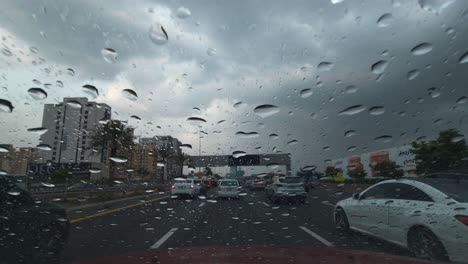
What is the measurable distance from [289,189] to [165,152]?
8.55 m

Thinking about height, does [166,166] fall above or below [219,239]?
above

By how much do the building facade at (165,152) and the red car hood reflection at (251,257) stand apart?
6684mm

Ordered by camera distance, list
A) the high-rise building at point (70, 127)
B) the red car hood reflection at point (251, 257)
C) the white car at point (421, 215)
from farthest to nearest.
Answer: the high-rise building at point (70, 127) < the white car at point (421, 215) < the red car hood reflection at point (251, 257)

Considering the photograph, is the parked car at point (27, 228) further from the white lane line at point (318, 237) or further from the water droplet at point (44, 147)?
the white lane line at point (318, 237)

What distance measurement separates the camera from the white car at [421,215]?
4.99m

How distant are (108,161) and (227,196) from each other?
39.5 ft

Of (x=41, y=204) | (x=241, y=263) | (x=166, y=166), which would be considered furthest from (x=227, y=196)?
(x=241, y=263)

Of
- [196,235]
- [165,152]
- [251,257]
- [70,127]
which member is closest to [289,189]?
[165,152]

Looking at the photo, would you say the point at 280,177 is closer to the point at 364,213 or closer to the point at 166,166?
the point at 166,166

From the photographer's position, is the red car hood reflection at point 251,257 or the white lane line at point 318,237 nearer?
the red car hood reflection at point 251,257

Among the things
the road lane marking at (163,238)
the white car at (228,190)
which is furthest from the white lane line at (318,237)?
the white car at (228,190)

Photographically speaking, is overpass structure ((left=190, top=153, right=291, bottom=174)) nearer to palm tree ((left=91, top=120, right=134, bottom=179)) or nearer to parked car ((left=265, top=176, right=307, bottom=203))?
palm tree ((left=91, top=120, right=134, bottom=179))

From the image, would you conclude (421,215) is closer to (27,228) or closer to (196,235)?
(196,235)

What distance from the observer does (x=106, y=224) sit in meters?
9.49
